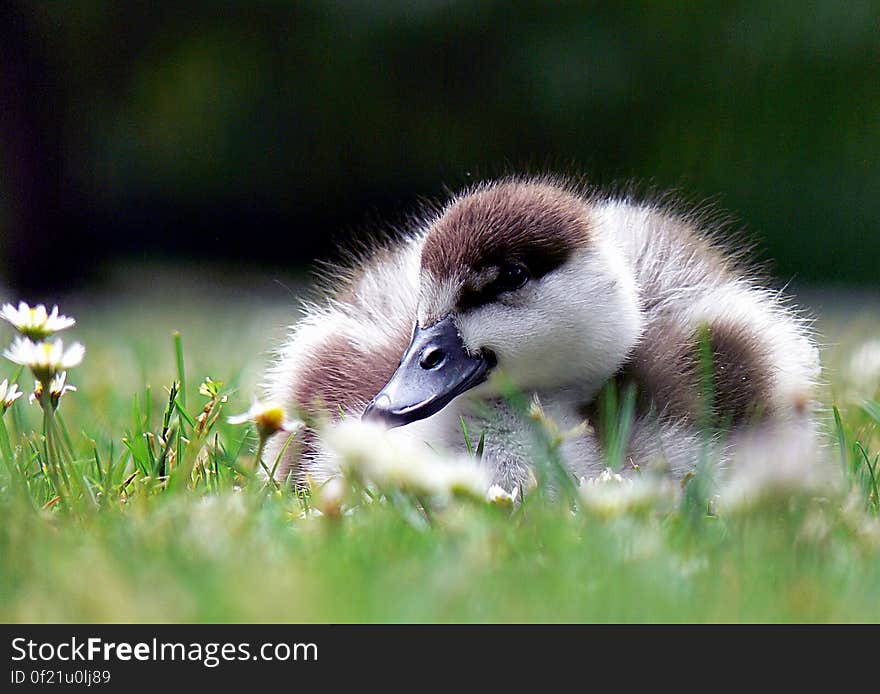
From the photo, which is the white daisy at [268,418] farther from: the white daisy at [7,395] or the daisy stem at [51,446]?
the white daisy at [7,395]

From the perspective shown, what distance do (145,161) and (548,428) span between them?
5986 millimetres

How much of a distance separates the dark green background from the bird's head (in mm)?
4164

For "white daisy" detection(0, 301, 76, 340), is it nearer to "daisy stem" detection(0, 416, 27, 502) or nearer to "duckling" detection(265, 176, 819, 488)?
"daisy stem" detection(0, 416, 27, 502)

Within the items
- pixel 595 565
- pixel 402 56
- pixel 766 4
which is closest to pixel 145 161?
pixel 402 56

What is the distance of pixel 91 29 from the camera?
7.21m

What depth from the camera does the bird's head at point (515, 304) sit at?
1833mm

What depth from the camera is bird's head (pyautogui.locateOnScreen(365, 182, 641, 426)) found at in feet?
6.01

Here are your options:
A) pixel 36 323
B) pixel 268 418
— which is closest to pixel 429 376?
pixel 268 418

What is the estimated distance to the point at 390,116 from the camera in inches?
283

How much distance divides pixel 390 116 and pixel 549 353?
548 centimetres
